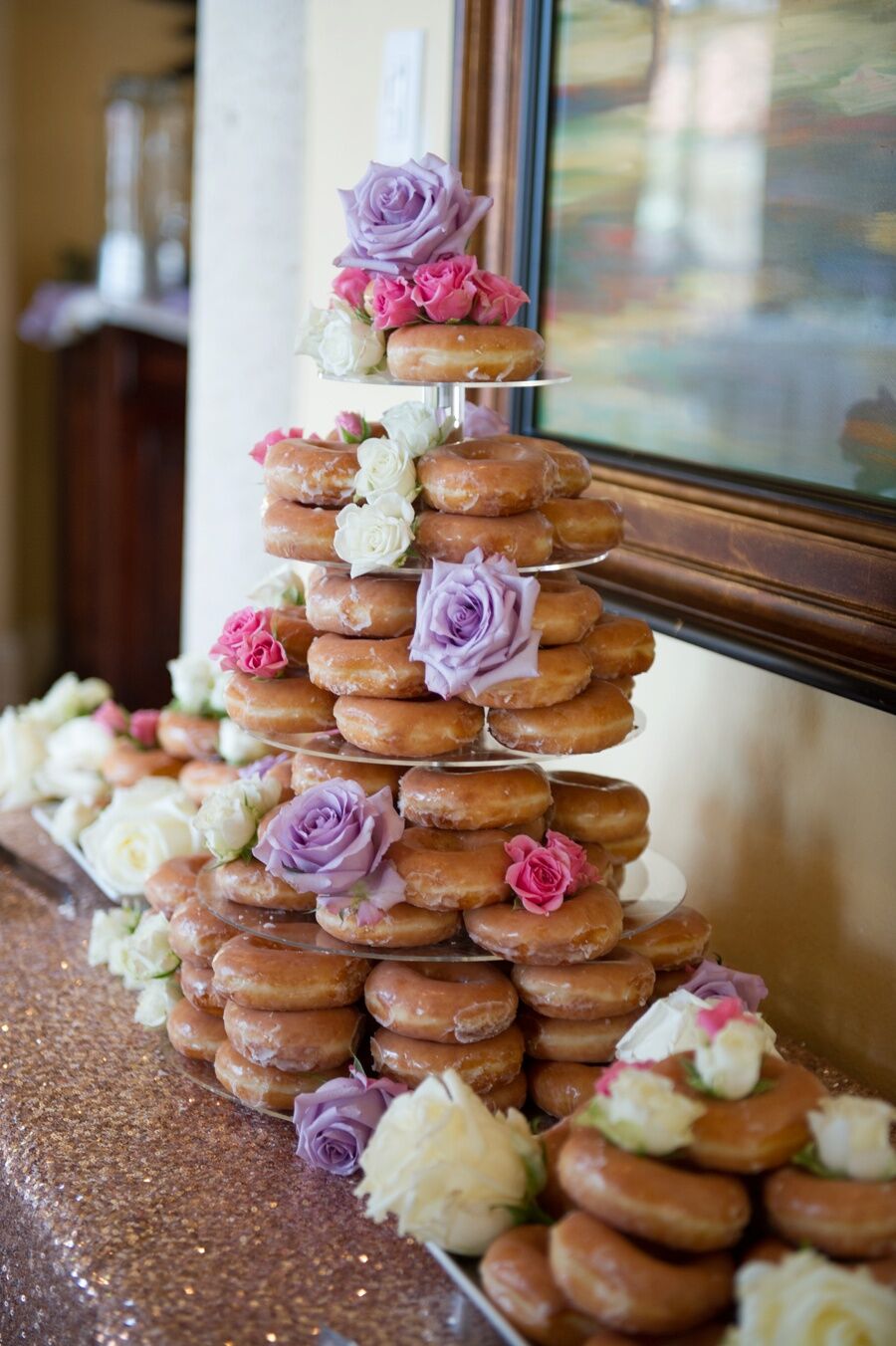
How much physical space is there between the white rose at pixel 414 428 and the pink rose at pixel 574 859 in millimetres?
267

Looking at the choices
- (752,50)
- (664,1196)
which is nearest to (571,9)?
(752,50)

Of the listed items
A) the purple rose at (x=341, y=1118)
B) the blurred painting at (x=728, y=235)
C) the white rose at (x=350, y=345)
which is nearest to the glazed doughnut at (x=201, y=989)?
the purple rose at (x=341, y=1118)

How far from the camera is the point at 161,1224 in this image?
0.85 metres

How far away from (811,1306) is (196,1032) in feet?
1.72

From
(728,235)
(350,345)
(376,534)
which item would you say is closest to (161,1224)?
(376,534)

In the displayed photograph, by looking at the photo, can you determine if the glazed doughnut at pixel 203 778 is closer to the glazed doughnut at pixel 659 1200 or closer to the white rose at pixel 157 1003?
the white rose at pixel 157 1003

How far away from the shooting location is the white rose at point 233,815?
0.98 meters

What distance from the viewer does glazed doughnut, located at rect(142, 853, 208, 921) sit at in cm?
110

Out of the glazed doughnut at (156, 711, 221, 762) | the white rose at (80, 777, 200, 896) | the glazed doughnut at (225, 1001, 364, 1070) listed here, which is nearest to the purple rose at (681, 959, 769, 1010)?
the glazed doughnut at (225, 1001, 364, 1070)

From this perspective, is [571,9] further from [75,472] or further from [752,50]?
[75,472]

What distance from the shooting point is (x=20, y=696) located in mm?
4098

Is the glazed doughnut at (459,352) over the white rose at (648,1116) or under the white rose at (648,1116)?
over

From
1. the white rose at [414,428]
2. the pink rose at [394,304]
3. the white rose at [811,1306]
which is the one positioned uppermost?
the pink rose at [394,304]

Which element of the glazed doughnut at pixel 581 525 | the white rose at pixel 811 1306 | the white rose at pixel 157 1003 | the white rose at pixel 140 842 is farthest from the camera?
the white rose at pixel 140 842
